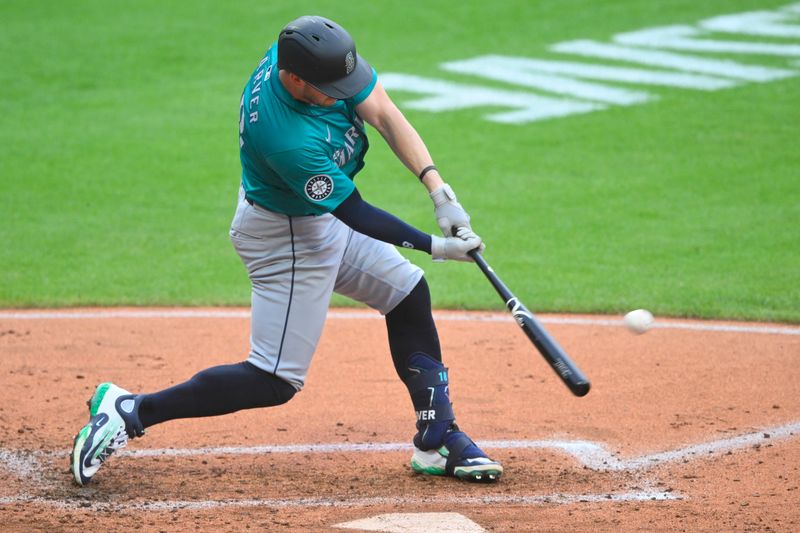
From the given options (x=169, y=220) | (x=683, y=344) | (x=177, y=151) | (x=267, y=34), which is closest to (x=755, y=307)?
(x=683, y=344)

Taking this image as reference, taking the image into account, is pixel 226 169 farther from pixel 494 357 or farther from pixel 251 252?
pixel 251 252

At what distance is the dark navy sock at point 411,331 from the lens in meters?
4.85

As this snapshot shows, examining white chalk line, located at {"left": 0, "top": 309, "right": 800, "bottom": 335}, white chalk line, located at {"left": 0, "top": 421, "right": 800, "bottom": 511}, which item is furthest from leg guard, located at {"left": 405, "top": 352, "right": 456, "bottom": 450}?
white chalk line, located at {"left": 0, "top": 309, "right": 800, "bottom": 335}

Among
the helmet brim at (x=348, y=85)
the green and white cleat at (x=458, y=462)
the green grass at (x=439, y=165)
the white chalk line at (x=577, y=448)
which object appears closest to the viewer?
the helmet brim at (x=348, y=85)

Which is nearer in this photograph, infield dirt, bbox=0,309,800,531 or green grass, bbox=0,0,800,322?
infield dirt, bbox=0,309,800,531

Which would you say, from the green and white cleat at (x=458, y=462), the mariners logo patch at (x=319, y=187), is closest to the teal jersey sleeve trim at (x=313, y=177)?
the mariners logo patch at (x=319, y=187)

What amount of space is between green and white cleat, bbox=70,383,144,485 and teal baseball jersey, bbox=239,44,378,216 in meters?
0.99

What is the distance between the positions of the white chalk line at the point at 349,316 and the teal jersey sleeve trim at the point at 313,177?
321 centimetres

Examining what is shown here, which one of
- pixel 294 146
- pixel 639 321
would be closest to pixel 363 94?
pixel 294 146

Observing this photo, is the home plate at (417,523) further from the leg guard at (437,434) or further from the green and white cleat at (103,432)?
the green and white cleat at (103,432)

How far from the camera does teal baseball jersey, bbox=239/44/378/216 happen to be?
419 centimetres

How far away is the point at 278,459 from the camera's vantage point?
5023 mm

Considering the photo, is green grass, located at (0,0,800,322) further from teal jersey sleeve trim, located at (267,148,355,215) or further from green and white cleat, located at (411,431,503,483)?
teal jersey sleeve trim, located at (267,148,355,215)

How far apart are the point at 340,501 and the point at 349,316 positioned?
312 centimetres
